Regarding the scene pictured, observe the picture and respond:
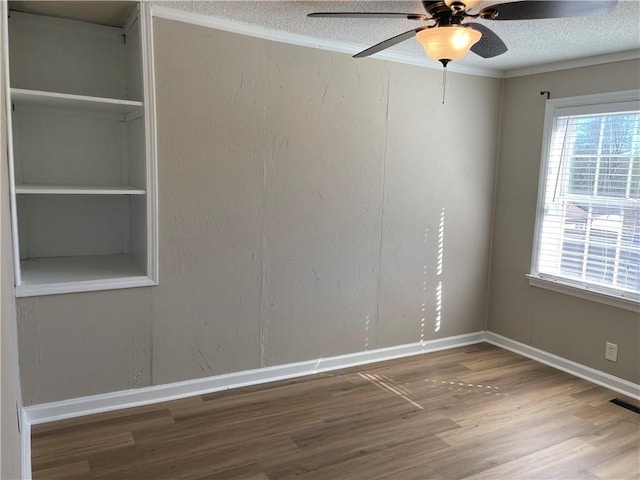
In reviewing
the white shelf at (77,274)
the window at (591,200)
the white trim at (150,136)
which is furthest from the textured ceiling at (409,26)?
the white shelf at (77,274)

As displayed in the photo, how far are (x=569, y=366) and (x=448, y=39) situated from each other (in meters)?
2.84

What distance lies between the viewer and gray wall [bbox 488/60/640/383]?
3457mm

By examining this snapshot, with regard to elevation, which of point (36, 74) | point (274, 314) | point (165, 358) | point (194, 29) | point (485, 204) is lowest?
point (165, 358)

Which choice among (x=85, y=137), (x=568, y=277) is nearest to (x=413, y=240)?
(x=568, y=277)

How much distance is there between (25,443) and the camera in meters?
2.48

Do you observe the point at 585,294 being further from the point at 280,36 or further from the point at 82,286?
the point at 82,286

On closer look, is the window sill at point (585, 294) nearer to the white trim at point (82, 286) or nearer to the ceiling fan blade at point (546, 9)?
the ceiling fan blade at point (546, 9)

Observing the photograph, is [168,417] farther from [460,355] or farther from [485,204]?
[485,204]

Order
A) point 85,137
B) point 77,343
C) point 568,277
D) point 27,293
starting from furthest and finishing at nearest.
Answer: point 568,277
point 85,137
point 77,343
point 27,293

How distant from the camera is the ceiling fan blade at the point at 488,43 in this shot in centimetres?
219

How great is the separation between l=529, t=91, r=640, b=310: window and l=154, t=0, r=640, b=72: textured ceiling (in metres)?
0.44

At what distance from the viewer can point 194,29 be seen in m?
2.96

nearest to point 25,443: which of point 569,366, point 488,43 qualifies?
point 488,43

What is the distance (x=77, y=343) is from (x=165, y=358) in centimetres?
52
